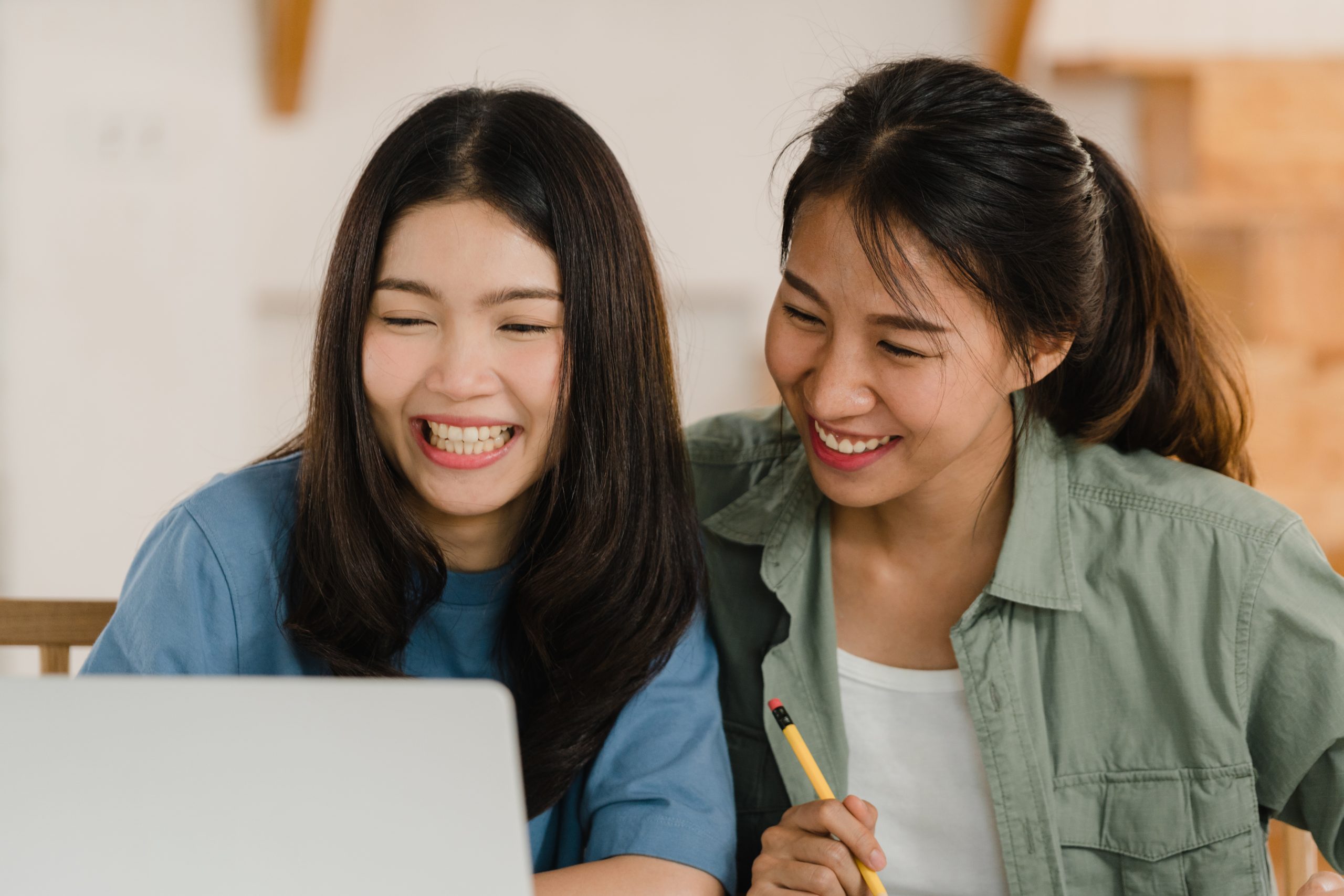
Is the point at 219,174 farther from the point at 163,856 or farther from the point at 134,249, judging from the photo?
the point at 163,856

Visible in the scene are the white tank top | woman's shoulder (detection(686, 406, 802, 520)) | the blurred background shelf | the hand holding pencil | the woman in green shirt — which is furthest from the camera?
the blurred background shelf

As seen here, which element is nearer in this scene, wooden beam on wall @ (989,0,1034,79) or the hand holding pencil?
the hand holding pencil

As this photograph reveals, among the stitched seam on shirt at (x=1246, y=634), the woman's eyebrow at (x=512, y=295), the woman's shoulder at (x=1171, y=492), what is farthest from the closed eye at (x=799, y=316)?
the stitched seam on shirt at (x=1246, y=634)

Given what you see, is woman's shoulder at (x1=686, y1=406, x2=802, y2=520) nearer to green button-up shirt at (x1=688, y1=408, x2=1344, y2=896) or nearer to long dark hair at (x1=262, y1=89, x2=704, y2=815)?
green button-up shirt at (x1=688, y1=408, x2=1344, y2=896)

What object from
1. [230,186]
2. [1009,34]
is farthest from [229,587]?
[1009,34]

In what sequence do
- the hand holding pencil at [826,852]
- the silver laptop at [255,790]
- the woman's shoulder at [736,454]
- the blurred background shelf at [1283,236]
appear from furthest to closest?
the blurred background shelf at [1283,236] < the woman's shoulder at [736,454] < the hand holding pencil at [826,852] < the silver laptop at [255,790]

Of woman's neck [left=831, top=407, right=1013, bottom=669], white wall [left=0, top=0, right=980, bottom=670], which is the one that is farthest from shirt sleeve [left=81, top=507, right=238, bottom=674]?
white wall [left=0, top=0, right=980, bottom=670]

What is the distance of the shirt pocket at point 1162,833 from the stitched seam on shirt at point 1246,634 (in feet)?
0.19

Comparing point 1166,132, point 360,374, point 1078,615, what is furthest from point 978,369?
point 1166,132

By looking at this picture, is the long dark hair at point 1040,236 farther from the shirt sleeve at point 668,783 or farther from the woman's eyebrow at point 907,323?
the shirt sleeve at point 668,783

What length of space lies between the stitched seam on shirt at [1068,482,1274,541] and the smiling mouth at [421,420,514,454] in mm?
544

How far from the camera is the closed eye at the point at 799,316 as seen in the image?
1.07 m

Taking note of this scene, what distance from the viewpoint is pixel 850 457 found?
108cm

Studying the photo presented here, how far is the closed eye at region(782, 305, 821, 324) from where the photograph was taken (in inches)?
42.1
